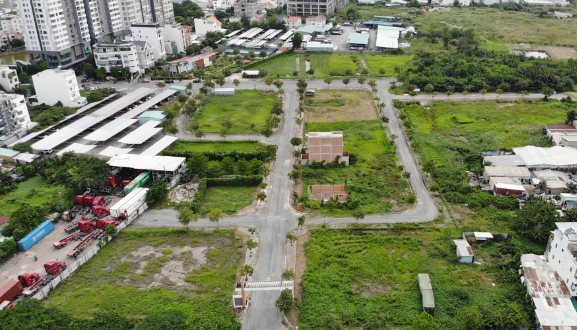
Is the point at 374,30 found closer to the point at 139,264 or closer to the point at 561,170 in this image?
the point at 561,170

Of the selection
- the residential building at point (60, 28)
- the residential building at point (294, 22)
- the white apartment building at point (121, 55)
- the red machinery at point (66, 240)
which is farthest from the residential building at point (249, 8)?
the red machinery at point (66, 240)

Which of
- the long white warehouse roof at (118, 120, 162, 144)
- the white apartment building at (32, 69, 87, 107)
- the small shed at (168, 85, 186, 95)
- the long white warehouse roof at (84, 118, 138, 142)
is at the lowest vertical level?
the long white warehouse roof at (118, 120, 162, 144)

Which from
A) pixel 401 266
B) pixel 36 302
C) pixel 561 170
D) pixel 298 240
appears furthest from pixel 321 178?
pixel 36 302

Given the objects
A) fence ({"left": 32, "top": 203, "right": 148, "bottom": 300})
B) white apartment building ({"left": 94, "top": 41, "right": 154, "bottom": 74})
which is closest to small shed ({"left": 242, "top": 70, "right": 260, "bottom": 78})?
white apartment building ({"left": 94, "top": 41, "right": 154, "bottom": 74})

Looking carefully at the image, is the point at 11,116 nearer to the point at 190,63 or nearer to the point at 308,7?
the point at 190,63

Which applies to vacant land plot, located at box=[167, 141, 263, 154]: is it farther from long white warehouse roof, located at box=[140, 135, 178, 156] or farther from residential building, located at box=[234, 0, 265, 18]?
residential building, located at box=[234, 0, 265, 18]

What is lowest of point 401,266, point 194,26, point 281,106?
point 401,266

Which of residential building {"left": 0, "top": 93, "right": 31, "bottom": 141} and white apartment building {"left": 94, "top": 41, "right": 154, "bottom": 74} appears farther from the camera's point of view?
white apartment building {"left": 94, "top": 41, "right": 154, "bottom": 74}

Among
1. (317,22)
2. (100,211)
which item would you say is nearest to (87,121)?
(100,211)
